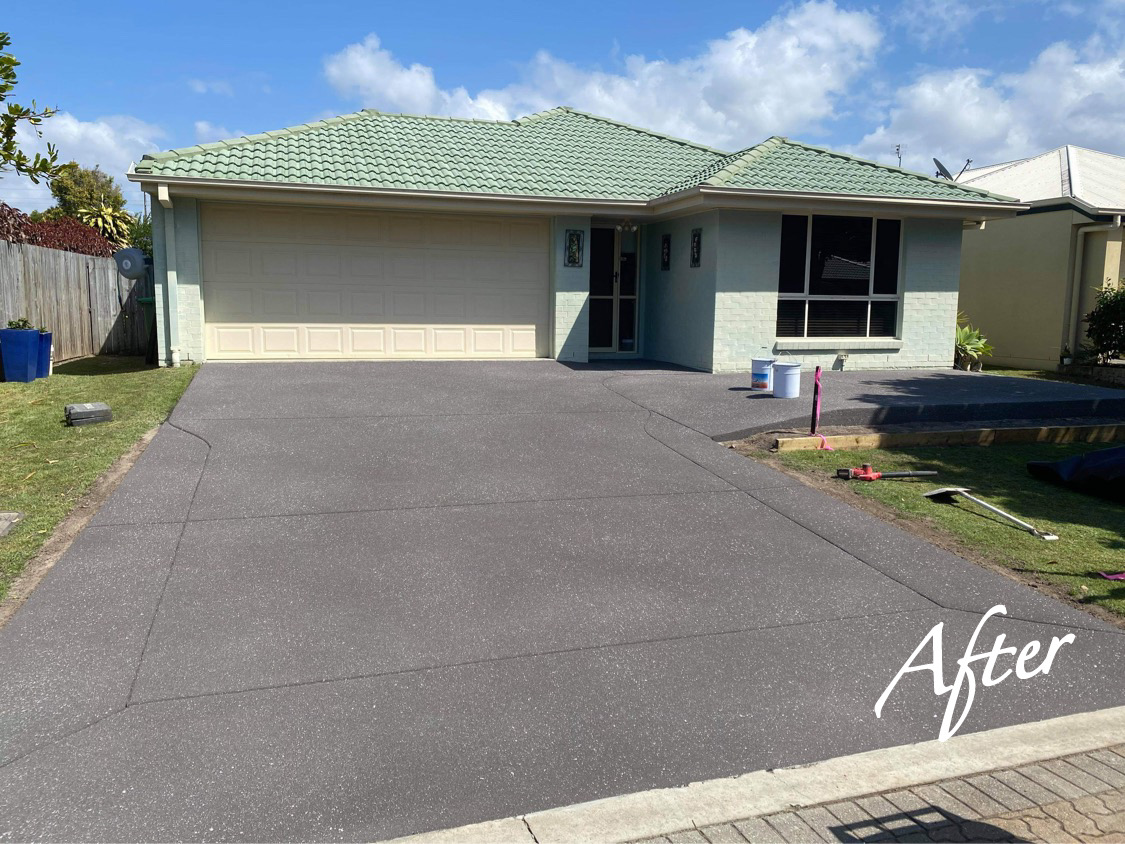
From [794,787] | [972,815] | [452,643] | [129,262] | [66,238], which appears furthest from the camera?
[66,238]

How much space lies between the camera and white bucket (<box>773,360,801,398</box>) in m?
12.1

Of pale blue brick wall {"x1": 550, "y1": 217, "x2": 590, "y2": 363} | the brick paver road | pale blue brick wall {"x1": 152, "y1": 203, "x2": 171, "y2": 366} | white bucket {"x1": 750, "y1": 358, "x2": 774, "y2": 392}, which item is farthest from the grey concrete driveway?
pale blue brick wall {"x1": 550, "y1": 217, "x2": 590, "y2": 363}

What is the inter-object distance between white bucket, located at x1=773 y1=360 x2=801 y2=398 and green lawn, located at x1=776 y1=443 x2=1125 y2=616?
7.44 feet

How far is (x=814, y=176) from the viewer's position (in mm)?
15273

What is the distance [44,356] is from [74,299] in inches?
139

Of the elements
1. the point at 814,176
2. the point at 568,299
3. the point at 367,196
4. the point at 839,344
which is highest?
the point at 814,176

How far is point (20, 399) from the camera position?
1202 cm

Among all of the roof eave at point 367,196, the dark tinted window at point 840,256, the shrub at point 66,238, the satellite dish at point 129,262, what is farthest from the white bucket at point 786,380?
the shrub at point 66,238

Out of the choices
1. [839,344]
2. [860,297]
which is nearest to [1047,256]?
[860,297]

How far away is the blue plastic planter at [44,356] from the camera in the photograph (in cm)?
1385

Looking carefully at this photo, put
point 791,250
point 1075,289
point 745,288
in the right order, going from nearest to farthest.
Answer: point 745,288, point 791,250, point 1075,289

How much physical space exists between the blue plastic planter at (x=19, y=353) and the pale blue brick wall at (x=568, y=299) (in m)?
8.29

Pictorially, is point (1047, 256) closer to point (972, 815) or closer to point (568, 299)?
point (568, 299)

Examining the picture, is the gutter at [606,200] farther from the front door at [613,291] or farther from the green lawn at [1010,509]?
the green lawn at [1010,509]
